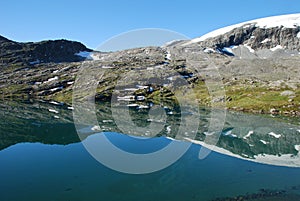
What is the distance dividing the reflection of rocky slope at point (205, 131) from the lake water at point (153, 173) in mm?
198

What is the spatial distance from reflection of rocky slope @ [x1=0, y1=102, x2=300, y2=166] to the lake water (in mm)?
198

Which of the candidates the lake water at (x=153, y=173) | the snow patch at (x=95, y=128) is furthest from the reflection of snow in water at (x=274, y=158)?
the snow patch at (x=95, y=128)

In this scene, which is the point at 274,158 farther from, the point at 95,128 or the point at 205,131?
the point at 95,128

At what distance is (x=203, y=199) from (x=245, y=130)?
152ft

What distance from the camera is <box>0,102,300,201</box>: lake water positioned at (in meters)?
33.6

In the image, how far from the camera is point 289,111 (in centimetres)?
9812

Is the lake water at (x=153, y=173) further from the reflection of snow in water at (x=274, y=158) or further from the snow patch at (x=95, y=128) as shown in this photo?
the snow patch at (x=95, y=128)

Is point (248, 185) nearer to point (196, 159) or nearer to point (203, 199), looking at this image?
point (203, 199)

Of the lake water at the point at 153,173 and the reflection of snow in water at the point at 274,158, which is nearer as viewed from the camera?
the lake water at the point at 153,173

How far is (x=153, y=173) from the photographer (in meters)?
40.6

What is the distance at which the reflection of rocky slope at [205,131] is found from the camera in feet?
182

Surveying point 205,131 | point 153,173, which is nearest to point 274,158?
point 153,173

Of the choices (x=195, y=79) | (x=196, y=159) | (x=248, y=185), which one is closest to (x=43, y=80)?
(x=195, y=79)

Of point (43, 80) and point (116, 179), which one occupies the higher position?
point (43, 80)
